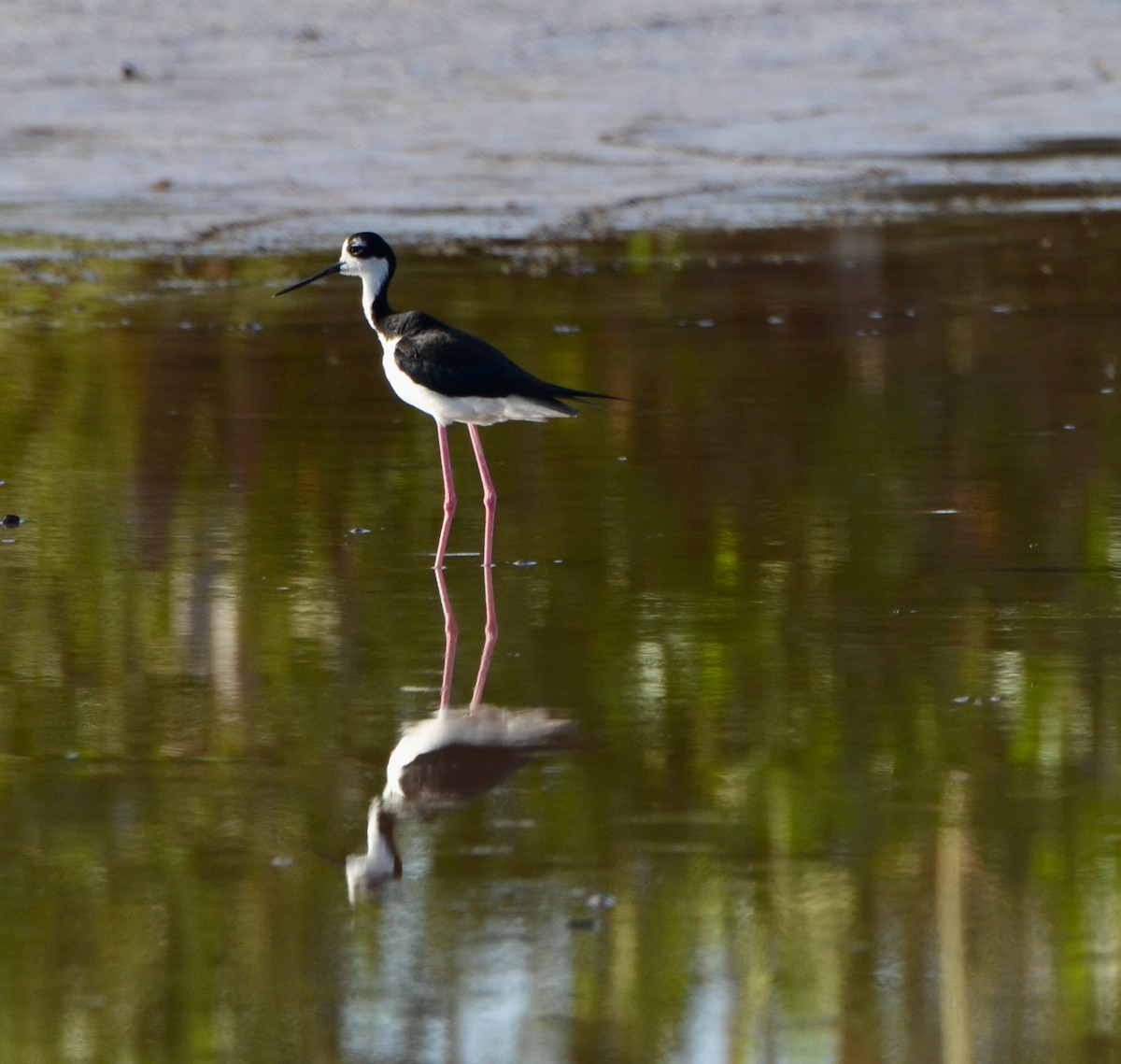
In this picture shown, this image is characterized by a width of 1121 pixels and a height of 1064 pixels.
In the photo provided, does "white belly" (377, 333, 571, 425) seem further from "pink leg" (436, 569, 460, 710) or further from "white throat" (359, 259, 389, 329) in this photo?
"pink leg" (436, 569, 460, 710)

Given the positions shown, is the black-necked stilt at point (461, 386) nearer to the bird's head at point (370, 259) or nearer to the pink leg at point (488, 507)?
the pink leg at point (488, 507)

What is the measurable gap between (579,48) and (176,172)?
5.58 metres

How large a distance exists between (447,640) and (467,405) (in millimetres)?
1648

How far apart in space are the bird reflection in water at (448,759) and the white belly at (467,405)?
195cm

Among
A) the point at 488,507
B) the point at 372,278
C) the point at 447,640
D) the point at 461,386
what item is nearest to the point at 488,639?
the point at 447,640

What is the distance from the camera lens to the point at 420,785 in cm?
570

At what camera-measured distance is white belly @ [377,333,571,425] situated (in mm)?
8406

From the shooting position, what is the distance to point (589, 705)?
20.6 ft

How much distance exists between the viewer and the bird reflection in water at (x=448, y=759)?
5.24 meters

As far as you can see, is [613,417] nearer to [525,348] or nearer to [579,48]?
[525,348]

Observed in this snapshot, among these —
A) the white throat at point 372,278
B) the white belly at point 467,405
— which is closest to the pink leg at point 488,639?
the white belly at point 467,405

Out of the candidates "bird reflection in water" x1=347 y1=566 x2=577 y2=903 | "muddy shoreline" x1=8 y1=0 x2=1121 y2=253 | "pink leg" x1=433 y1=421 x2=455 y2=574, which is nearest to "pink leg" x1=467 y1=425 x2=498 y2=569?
"pink leg" x1=433 y1=421 x2=455 y2=574

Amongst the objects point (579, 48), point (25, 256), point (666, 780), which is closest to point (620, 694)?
point (666, 780)

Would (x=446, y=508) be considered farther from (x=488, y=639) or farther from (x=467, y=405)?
(x=488, y=639)
